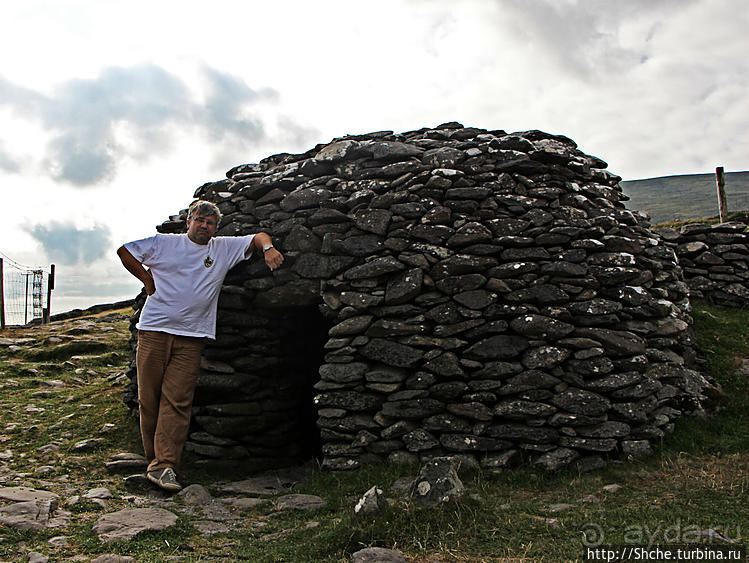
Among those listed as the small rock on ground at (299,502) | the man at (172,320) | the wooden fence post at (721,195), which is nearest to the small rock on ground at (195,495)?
the man at (172,320)

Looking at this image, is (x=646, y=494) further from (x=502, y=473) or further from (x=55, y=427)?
(x=55, y=427)

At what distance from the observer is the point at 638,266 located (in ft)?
19.5

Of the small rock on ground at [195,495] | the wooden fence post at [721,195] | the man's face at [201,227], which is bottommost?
the small rock on ground at [195,495]

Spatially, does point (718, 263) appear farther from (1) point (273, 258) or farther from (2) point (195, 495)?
(2) point (195, 495)

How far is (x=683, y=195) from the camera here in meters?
32.5

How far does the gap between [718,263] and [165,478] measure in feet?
28.3

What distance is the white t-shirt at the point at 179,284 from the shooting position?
5.41 m

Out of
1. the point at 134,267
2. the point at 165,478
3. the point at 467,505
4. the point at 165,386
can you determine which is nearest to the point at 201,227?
the point at 134,267

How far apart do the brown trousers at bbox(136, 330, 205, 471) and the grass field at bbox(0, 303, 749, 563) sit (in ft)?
1.77

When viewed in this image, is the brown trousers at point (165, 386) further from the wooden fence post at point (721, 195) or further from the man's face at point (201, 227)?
the wooden fence post at point (721, 195)

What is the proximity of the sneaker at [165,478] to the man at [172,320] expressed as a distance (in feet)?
0.63

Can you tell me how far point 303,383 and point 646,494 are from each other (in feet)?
14.2

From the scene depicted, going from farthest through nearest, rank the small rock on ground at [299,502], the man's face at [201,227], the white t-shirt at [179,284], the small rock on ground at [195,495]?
the man's face at [201,227] → the white t-shirt at [179,284] → the small rock on ground at [195,495] → the small rock on ground at [299,502]

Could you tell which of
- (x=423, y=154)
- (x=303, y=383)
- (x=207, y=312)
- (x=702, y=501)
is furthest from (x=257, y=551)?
(x=423, y=154)
